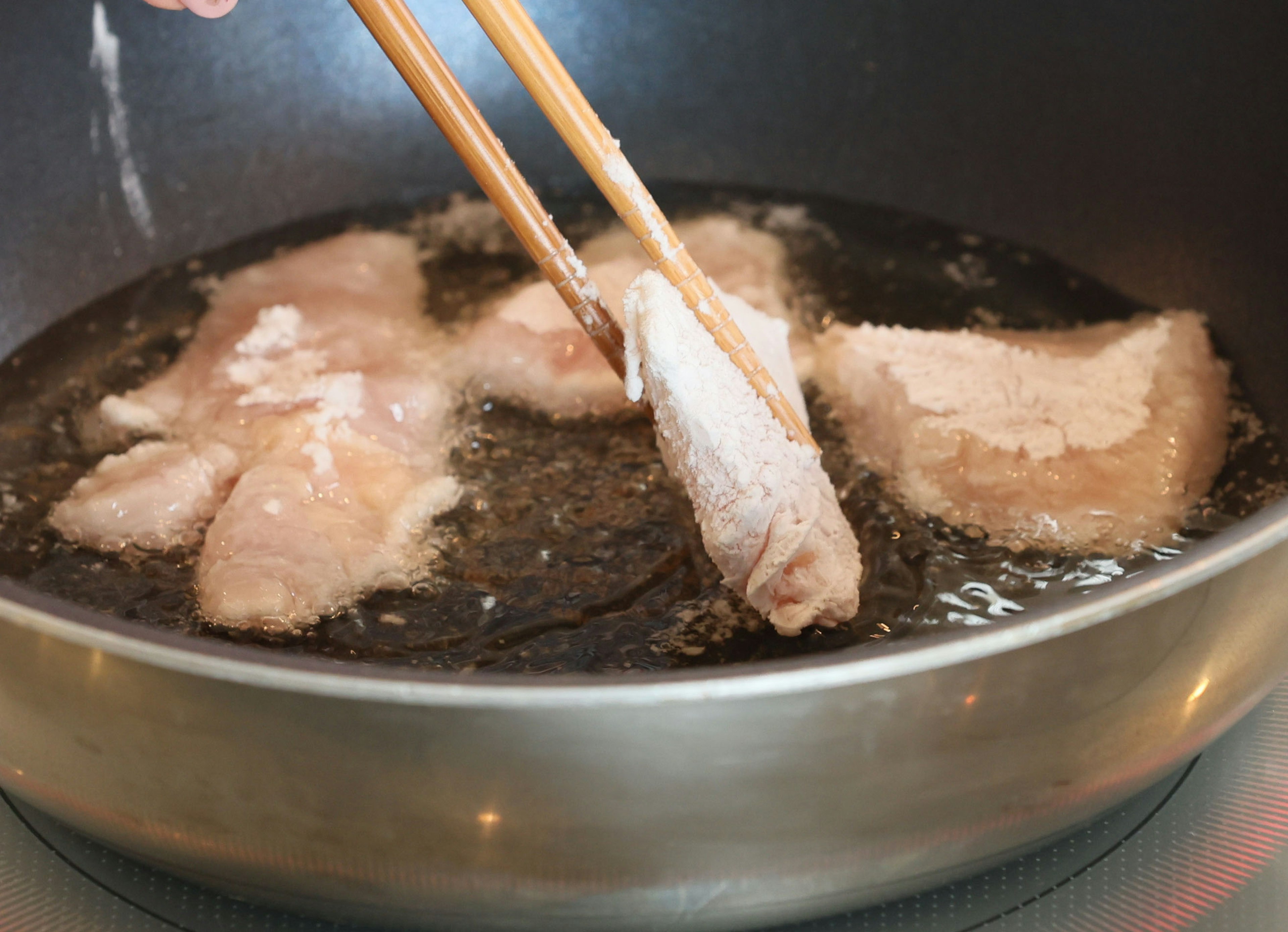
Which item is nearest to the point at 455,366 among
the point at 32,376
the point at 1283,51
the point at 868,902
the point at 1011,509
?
the point at 32,376

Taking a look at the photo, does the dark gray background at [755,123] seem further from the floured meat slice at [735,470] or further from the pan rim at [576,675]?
the pan rim at [576,675]

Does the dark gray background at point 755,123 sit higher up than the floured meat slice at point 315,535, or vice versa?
the dark gray background at point 755,123

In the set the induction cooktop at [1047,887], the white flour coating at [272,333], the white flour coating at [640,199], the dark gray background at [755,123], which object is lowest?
the induction cooktop at [1047,887]


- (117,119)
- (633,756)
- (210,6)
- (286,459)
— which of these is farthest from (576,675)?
(117,119)

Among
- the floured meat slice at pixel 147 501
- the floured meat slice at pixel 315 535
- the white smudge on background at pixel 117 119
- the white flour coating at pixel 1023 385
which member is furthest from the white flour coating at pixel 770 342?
the white smudge on background at pixel 117 119

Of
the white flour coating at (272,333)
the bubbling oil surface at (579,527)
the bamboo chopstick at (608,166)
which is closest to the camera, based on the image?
the bamboo chopstick at (608,166)

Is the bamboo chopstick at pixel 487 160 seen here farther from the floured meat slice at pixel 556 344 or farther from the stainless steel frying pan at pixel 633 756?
the stainless steel frying pan at pixel 633 756

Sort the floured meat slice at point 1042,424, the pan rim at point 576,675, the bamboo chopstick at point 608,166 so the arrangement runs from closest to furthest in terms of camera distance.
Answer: the pan rim at point 576,675 < the bamboo chopstick at point 608,166 < the floured meat slice at point 1042,424

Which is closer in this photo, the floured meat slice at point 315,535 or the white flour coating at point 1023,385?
the floured meat slice at point 315,535
